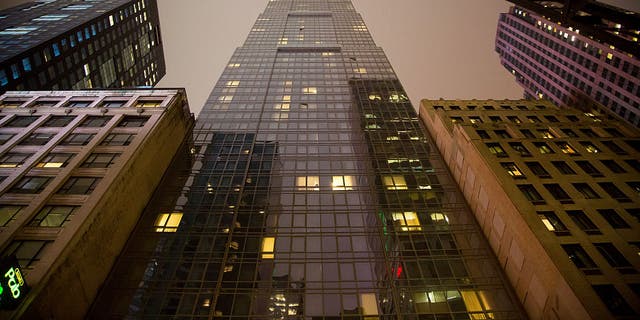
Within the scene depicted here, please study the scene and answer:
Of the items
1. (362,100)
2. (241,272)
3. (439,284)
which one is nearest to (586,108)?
(362,100)

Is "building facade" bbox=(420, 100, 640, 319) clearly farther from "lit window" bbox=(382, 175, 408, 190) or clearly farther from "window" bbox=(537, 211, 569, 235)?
"lit window" bbox=(382, 175, 408, 190)

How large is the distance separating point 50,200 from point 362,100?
4292cm

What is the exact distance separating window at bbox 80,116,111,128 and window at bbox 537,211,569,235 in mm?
44351

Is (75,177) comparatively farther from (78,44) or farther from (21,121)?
(78,44)

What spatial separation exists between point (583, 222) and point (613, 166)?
10.3 metres

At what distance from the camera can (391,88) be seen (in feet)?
204

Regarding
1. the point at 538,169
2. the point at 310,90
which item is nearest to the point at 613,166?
the point at 538,169

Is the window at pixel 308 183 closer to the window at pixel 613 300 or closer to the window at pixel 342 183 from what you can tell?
the window at pixel 342 183

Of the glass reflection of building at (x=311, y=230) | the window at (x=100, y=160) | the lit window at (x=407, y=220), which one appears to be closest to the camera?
the glass reflection of building at (x=311, y=230)

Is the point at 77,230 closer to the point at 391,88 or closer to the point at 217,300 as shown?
the point at 217,300

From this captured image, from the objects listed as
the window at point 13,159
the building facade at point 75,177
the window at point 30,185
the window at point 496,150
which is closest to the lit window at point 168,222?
the building facade at point 75,177

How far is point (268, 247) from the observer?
3123cm

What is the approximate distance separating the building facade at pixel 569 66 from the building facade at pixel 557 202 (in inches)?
1544

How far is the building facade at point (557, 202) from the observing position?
75.5 ft
